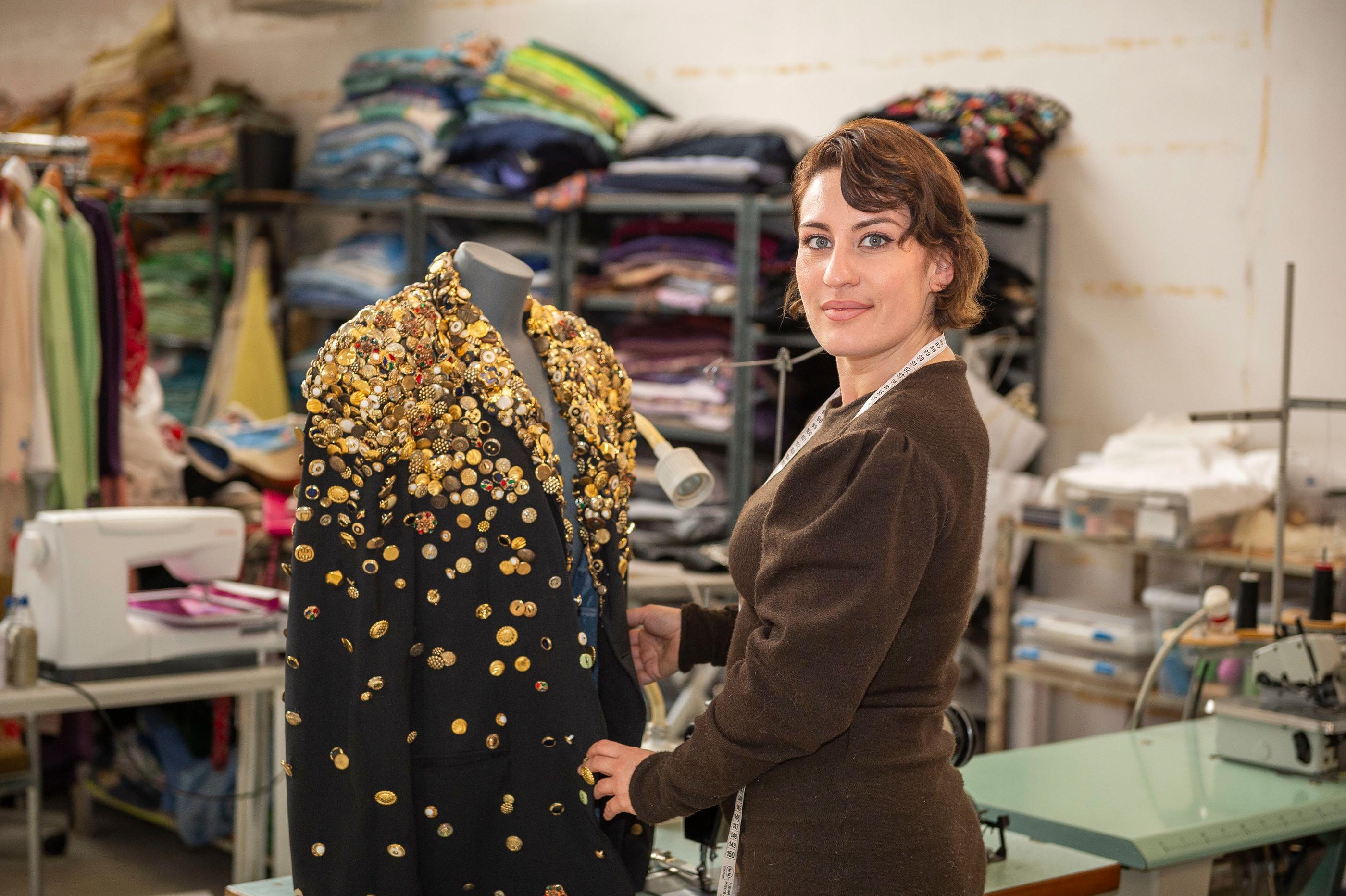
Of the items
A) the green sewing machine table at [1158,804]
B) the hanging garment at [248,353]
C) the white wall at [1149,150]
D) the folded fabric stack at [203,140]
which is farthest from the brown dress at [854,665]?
the folded fabric stack at [203,140]

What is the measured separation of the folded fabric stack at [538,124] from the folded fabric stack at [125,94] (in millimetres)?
1997

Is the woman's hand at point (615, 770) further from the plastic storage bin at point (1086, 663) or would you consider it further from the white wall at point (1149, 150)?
the white wall at point (1149, 150)

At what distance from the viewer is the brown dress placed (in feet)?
4.38

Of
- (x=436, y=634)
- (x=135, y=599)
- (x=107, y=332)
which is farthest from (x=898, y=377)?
(x=107, y=332)

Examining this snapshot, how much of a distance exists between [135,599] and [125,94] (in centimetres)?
397

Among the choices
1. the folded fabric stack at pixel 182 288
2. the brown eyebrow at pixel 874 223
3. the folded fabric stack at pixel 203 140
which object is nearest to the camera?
the brown eyebrow at pixel 874 223

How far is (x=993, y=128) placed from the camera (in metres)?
3.72

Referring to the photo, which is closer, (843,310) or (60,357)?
(843,310)

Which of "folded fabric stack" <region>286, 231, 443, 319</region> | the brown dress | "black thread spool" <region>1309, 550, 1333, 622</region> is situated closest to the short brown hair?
the brown dress

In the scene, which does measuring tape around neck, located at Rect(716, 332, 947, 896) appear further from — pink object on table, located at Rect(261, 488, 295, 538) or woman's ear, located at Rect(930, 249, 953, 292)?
pink object on table, located at Rect(261, 488, 295, 538)

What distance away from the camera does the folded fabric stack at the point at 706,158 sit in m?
4.04

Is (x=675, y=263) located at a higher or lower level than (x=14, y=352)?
higher

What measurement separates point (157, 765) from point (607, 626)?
2.61m

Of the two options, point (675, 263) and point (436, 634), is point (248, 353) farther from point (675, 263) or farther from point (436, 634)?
point (436, 634)
